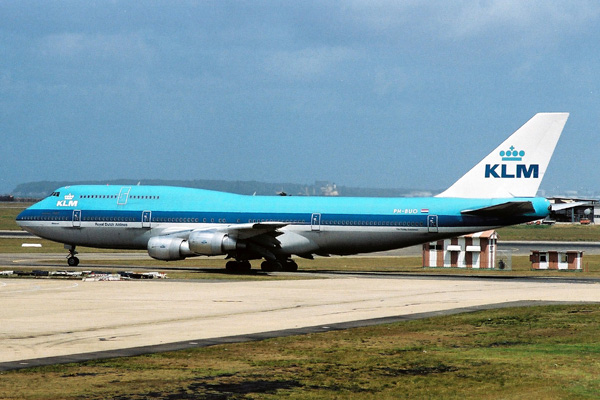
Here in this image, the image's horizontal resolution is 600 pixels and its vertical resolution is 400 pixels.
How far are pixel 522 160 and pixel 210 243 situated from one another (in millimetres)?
18022

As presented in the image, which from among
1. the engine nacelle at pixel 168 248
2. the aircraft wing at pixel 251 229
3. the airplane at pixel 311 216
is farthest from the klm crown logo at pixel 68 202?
the aircraft wing at pixel 251 229

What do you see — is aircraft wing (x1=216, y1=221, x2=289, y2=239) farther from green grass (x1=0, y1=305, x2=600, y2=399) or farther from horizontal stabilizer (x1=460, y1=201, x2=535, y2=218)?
green grass (x1=0, y1=305, x2=600, y2=399)

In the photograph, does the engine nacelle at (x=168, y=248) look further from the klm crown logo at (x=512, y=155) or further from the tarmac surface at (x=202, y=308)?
the klm crown logo at (x=512, y=155)

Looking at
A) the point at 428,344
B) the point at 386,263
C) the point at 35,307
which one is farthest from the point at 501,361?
the point at 386,263

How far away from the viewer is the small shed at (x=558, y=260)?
5962 cm

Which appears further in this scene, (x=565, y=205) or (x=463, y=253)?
(x=463, y=253)

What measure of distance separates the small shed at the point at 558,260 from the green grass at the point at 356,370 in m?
38.7

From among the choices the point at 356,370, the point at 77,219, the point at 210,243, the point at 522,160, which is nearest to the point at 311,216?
the point at 210,243

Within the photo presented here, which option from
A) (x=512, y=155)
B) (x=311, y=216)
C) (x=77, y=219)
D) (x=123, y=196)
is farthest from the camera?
(x=77, y=219)

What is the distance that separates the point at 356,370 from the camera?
16.5 m

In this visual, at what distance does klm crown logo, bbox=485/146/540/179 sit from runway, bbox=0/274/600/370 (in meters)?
8.48

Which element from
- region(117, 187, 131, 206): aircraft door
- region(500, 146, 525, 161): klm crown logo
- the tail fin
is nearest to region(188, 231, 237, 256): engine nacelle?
region(117, 187, 131, 206): aircraft door

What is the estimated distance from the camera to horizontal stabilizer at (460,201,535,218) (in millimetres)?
46438

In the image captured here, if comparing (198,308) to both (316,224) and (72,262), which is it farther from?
(72,262)
